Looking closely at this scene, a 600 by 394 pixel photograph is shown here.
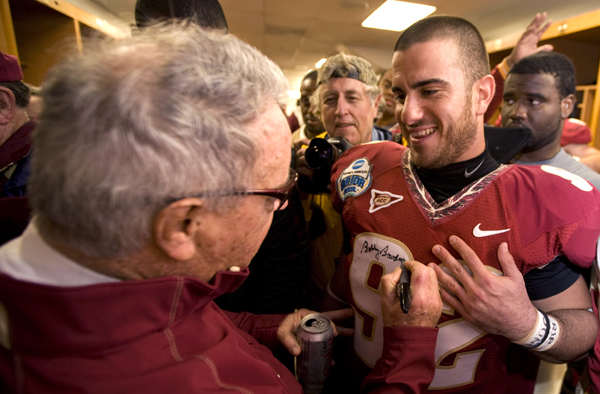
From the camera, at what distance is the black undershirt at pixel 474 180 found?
2.78 feet

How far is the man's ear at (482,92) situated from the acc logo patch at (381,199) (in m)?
0.38

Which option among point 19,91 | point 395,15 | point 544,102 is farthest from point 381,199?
point 395,15

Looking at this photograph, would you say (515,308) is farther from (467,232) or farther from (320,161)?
(320,161)

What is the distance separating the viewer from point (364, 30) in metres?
4.67

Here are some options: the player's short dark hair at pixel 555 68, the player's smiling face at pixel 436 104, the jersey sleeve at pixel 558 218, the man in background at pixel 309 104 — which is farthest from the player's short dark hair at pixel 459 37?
the man in background at pixel 309 104

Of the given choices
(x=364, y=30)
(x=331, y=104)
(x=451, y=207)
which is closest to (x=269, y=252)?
(x=451, y=207)

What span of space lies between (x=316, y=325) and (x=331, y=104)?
135 cm

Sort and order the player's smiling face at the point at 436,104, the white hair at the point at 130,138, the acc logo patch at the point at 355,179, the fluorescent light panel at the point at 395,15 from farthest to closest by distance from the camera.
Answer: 1. the fluorescent light panel at the point at 395,15
2. the acc logo patch at the point at 355,179
3. the player's smiling face at the point at 436,104
4. the white hair at the point at 130,138

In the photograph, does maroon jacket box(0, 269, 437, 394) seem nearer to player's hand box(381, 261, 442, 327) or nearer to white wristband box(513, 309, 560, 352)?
player's hand box(381, 261, 442, 327)

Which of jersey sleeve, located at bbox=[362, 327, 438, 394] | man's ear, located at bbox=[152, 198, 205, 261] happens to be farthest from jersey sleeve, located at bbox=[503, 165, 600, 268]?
man's ear, located at bbox=[152, 198, 205, 261]

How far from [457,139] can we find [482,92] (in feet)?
0.64

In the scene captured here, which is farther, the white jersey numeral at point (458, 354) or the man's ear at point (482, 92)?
the man's ear at point (482, 92)

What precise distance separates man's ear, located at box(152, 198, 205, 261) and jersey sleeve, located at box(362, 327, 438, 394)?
52 cm

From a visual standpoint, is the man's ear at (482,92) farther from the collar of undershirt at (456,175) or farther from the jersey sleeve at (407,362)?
the jersey sleeve at (407,362)
